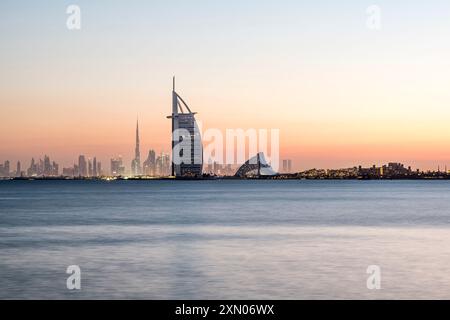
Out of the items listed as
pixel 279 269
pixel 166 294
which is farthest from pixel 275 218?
pixel 166 294

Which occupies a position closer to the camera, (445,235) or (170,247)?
(170,247)

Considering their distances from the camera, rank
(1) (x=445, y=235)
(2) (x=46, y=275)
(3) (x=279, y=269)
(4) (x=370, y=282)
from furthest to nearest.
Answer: (1) (x=445, y=235) < (3) (x=279, y=269) < (2) (x=46, y=275) < (4) (x=370, y=282)

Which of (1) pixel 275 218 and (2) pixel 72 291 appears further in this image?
(1) pixel 275 218

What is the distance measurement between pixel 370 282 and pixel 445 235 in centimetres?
2415

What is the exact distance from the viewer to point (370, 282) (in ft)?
86.9

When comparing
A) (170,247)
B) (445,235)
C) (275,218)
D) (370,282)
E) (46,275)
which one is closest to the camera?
(370,282)

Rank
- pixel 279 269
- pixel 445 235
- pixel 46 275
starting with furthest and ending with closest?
pixel 445 235, pixel 279 269, pixel 46 275

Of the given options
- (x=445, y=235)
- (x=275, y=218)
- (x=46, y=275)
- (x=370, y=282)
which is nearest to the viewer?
(x=370, y=282)

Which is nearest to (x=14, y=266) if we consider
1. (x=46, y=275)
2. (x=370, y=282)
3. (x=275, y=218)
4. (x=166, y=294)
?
(x=46, y=275)
